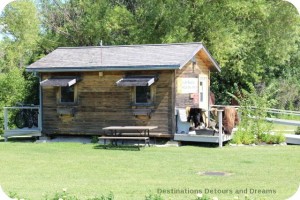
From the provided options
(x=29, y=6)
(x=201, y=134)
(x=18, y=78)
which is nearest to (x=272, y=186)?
(x=201, y=134)

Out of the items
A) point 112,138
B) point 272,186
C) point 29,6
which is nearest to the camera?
point 272,186

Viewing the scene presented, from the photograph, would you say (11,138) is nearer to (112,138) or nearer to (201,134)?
(112,138)

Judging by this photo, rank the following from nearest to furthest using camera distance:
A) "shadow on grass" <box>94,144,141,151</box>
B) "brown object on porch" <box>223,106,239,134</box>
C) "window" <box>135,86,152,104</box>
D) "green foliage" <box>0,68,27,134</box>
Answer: "shadow on grass" <box>94,144,141,151</box> < "brown object on porch" <box>223,106,239,134</box> < "window" <box>135,86,152,104</box> < "green foliage" <box>0,68,27,134</box>

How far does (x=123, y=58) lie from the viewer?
18984 mm

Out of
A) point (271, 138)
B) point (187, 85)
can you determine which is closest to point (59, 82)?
point (187, 85)

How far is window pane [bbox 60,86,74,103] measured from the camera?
1950 cm

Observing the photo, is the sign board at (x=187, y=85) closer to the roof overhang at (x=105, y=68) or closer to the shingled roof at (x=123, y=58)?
the shingled roof at (x=123, y=58)

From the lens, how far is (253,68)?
3058 centimetres

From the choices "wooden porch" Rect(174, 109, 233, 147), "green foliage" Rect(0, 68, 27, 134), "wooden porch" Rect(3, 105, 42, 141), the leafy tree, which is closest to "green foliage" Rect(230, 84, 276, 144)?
"wooden porch" Rect(174, 109, 233, 147)

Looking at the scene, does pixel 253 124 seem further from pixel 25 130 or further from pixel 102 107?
pixel 25 130

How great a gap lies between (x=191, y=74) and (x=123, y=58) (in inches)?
102

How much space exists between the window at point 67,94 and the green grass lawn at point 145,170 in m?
2.27

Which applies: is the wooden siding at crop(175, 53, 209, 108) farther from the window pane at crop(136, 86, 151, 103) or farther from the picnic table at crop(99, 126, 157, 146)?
the picnic table at crop(99, 126, 157, 146)

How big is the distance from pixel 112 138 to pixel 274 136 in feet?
18.2
